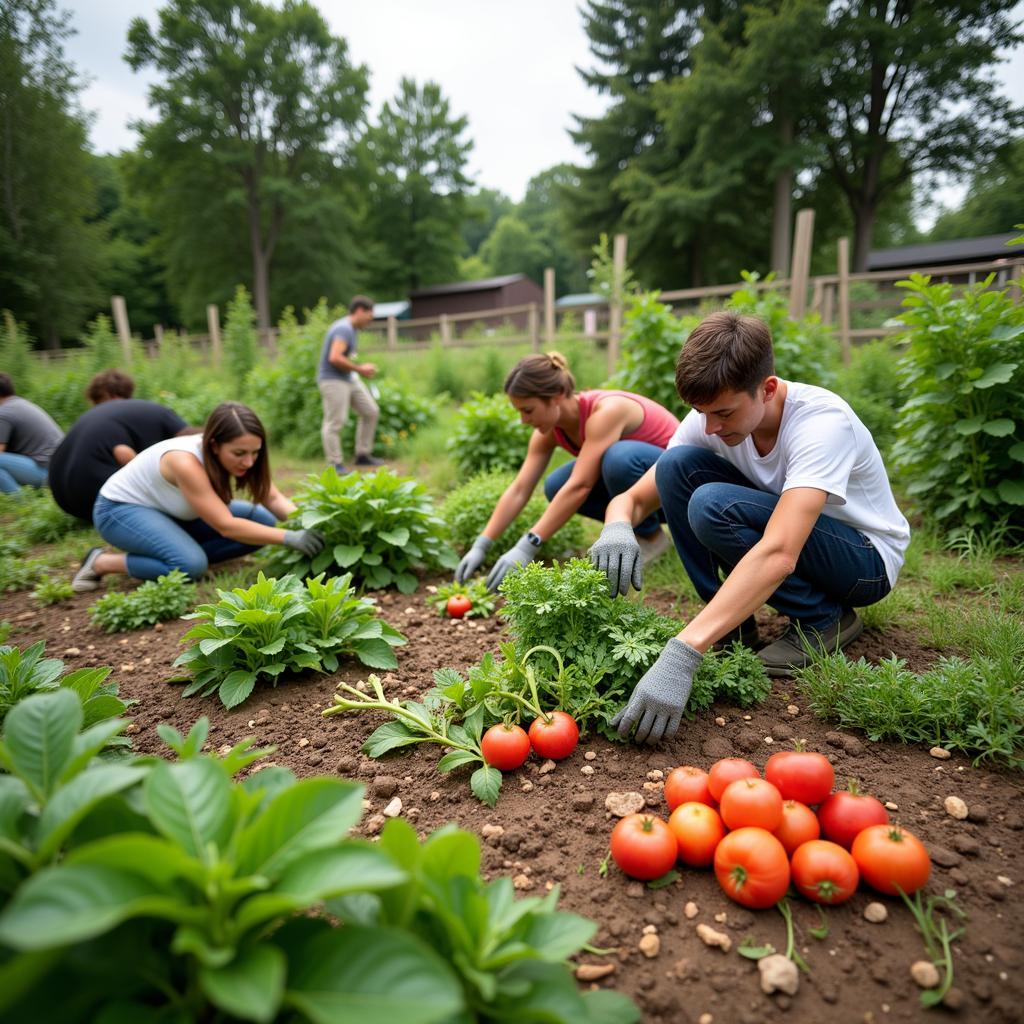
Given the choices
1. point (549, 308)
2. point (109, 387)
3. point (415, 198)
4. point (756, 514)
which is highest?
point (415, 198)

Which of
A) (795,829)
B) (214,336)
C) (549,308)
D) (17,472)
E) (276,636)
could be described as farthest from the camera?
(214,336)

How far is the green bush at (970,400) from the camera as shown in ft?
11.4

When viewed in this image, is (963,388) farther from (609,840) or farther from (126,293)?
(126,293)

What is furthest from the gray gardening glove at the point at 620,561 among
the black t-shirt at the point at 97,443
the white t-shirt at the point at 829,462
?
the black t-shirt at the point at 97,443

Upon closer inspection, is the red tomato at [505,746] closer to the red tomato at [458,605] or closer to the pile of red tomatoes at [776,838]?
the pile of red tomatoes at [776,838]

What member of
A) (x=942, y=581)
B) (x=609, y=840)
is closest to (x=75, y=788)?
(x=609, y=840)

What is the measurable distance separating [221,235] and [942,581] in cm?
3551

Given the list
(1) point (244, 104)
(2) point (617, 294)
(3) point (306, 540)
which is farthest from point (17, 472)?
(1) point (244, 104)

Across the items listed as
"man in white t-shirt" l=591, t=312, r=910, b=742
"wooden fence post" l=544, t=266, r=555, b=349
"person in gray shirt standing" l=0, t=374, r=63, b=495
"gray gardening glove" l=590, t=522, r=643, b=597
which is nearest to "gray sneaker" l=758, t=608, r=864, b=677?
"man in white t-shirt" l=591, t=312, r=910, b=742

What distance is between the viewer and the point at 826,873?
4.76ft

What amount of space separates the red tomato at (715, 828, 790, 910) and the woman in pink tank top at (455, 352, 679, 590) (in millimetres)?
1950

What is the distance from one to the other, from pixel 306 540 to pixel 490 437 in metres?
2.40

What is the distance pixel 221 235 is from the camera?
31250 mm

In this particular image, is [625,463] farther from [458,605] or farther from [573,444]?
[458,605]
